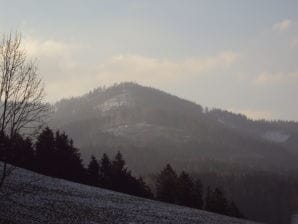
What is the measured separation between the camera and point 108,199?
51969 mm

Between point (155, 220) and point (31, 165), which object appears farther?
point (31, 165)

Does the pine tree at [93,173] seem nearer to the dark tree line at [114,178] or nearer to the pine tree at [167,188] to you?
the dark tree line at [114,178]

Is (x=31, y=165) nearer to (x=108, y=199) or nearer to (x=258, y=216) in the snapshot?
(x=108, y=199)

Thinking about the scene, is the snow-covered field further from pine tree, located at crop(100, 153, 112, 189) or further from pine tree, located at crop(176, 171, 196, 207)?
pine tree, located at crop(176, 171, 196, 207)

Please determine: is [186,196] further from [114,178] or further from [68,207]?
[68,207]

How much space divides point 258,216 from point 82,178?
113769 millimetres

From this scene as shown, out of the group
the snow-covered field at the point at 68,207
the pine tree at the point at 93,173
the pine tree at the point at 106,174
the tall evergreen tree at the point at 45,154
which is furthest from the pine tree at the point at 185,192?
the snow-covered field at the point at 68,207

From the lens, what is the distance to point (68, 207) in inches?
1613

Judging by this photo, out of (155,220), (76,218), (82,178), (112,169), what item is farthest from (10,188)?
(112,169)

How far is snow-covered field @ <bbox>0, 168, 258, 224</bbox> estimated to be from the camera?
3531 centimetres

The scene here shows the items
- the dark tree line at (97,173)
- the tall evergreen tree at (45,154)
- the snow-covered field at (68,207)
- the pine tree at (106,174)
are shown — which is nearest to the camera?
the snow-covered field at (68,207)

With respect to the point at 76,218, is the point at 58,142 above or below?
above

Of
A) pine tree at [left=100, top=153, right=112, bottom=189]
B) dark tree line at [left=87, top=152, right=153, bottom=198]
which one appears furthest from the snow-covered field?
pine tree at [left=100, top=153, right=112, bottom=189]

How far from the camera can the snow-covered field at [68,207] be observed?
35312mm
